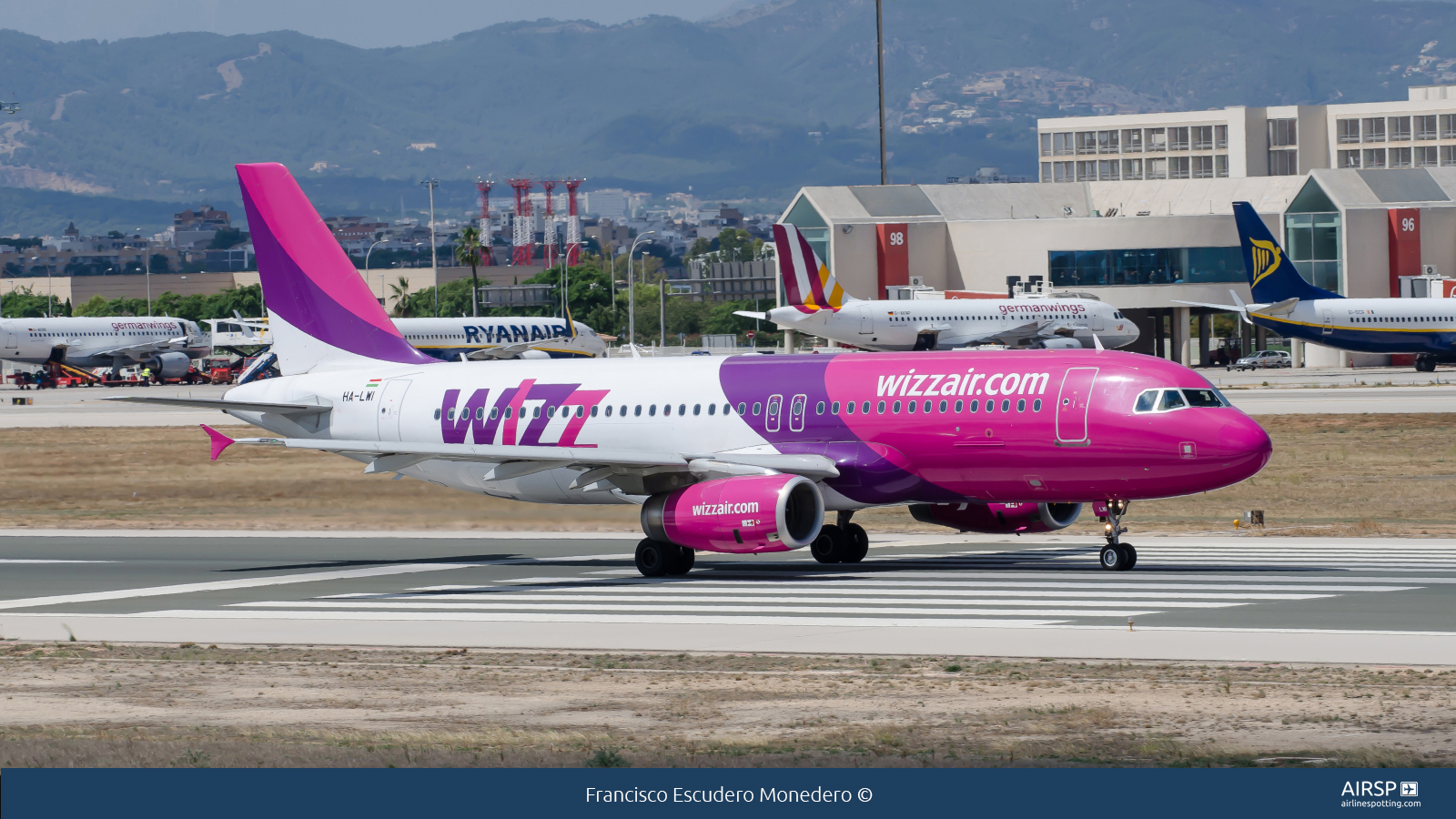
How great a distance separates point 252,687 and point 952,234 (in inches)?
4686

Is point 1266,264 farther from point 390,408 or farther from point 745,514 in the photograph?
point 745,514

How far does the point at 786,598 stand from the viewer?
2681cm

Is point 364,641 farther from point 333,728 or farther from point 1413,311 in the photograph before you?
point 1413,311

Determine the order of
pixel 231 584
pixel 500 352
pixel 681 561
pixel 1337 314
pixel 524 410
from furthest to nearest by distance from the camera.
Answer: pixel 500 352, pixel 1337 314, pixel 524 410, pixel 681 561, pixel 231 584

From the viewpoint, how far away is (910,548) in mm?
35062

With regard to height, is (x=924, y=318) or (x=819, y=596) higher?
(x=924, y=318)

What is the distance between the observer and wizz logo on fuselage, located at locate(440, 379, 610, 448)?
33438 mm

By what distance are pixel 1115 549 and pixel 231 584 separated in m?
15.1

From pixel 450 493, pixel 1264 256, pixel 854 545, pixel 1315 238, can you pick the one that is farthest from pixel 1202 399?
pixel 1315 238

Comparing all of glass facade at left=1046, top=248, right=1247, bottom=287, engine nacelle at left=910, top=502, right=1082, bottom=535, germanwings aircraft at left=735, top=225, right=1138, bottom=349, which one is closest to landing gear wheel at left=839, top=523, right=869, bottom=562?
engine nacelle at left=910, top=502, right=1082, bottom=535

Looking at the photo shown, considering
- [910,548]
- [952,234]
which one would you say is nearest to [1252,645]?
[910,548]

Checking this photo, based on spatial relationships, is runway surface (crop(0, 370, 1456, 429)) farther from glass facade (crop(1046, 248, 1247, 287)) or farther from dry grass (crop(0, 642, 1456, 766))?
dry grass (crop(0, 642, 1456, 766))

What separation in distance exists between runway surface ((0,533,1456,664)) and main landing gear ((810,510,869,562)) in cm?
38

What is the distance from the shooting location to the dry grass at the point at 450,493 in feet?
115
